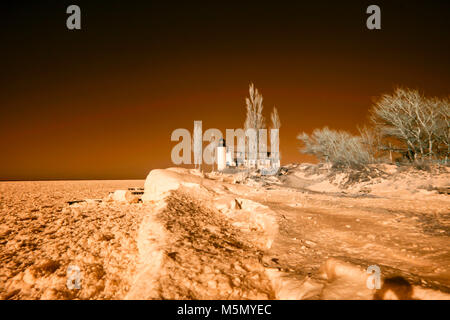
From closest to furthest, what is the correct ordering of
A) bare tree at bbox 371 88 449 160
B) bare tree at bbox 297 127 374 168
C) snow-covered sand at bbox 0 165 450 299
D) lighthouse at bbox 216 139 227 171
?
snow-covered sand at bbox 0 165 450 299
bare tree at bbox 371 88 449 160
bare tree at bbox 297 127 374 168
lighthouse at bbox 216 139 227 171

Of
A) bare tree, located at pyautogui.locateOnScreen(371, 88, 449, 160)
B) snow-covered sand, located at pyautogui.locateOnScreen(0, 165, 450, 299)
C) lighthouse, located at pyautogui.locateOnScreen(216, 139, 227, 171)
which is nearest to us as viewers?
snow-covered sand, located at pyautogui.locateOnScreen(0, 165, 450, 299)

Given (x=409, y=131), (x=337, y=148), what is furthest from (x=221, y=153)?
(x=409, y=131)

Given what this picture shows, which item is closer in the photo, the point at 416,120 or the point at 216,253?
the point at 216,253

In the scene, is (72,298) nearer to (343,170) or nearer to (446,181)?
(446,181)

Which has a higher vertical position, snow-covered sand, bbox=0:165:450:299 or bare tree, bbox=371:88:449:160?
bare tree, bbox=371:88:449:160

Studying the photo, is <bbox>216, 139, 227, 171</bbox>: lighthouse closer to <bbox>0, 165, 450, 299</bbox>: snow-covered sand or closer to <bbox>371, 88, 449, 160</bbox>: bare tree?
<bbox>371, 88, 449, 160</bbox>: bare tree

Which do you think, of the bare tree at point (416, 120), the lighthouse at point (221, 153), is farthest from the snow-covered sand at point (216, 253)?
the lighthouse at point (221, 153)

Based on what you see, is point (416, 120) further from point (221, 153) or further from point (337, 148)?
point (221, 153)

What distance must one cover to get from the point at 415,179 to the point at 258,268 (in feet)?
38.4

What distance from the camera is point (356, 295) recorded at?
1562 mm

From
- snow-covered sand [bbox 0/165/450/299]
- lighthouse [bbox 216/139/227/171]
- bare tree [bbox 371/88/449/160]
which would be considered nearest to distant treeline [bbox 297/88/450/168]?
bare tree [bbox 371/88/449/160]

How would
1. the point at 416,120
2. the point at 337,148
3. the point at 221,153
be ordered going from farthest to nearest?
the point at 221,153
the point at 337,148
the point at 416,120
